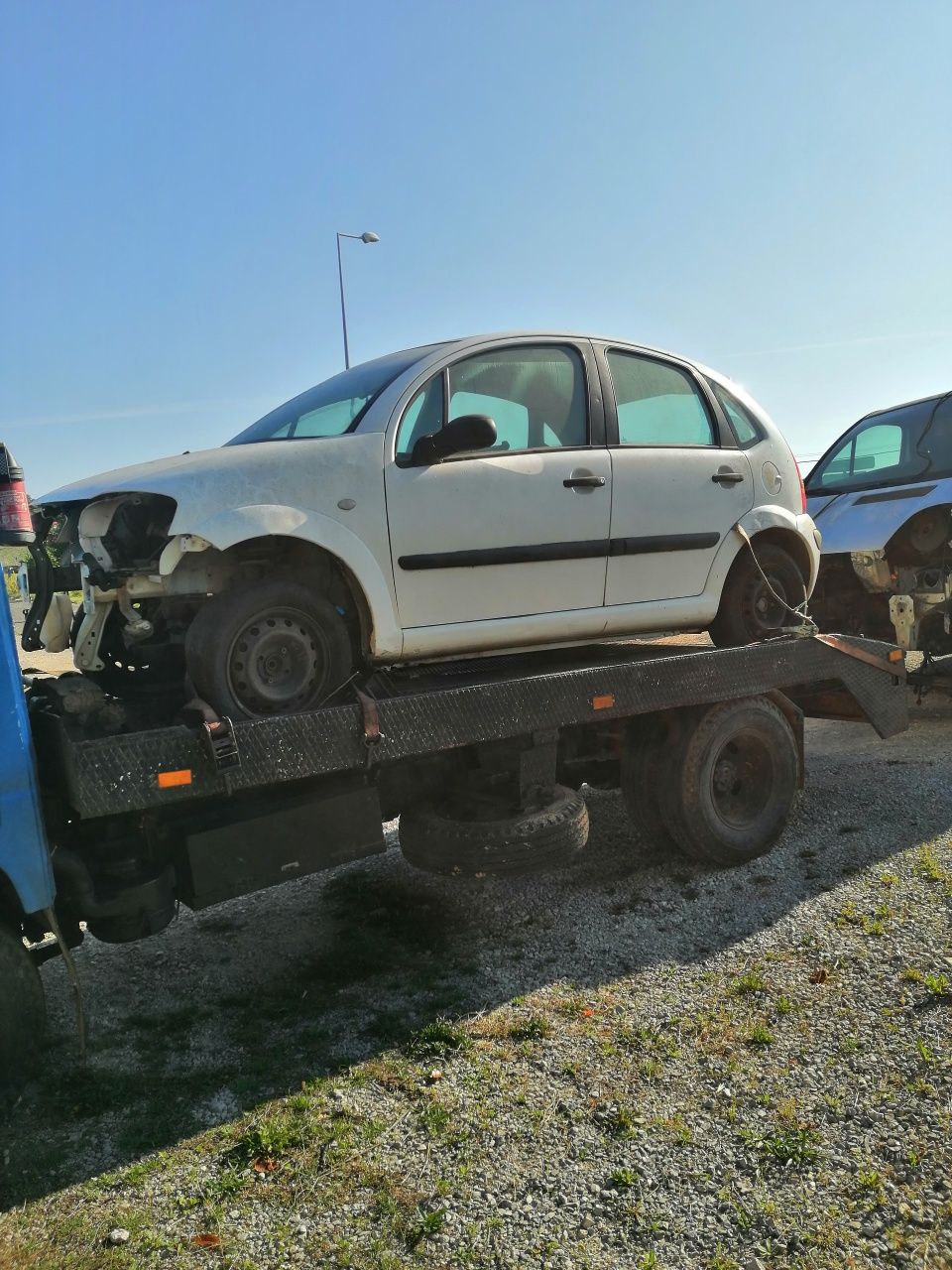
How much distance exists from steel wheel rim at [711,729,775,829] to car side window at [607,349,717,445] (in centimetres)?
152

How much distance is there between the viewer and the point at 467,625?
Answer: 4.07m

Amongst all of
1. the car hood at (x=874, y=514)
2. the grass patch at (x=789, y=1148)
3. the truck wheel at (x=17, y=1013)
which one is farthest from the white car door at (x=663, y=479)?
the car hood at (x=874, y=514)

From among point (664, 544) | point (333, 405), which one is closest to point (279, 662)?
point (333, 405)

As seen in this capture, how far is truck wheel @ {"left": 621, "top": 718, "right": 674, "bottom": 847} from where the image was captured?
4879 mm

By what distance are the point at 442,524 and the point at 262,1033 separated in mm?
2002

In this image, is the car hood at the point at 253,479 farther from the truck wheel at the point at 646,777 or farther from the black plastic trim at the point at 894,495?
the black plastic trim at the point at 894,495

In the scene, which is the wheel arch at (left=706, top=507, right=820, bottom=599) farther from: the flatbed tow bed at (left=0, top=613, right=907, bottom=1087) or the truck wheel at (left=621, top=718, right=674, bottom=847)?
the truck wheel at (left=621, top=718, right=674, bottom=847)

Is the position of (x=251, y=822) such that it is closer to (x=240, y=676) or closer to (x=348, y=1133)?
(x=240, y=676)

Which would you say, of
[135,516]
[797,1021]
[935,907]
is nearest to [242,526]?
[135,516]

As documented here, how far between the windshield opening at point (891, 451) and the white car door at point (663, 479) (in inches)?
146

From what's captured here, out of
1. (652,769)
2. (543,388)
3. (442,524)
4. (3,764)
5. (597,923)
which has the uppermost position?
(543,388)

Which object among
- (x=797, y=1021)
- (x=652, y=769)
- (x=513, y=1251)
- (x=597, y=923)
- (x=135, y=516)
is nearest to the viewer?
(x=513, y=1251)

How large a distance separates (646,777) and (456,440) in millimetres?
2014

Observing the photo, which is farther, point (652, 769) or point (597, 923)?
point (652, 769)
